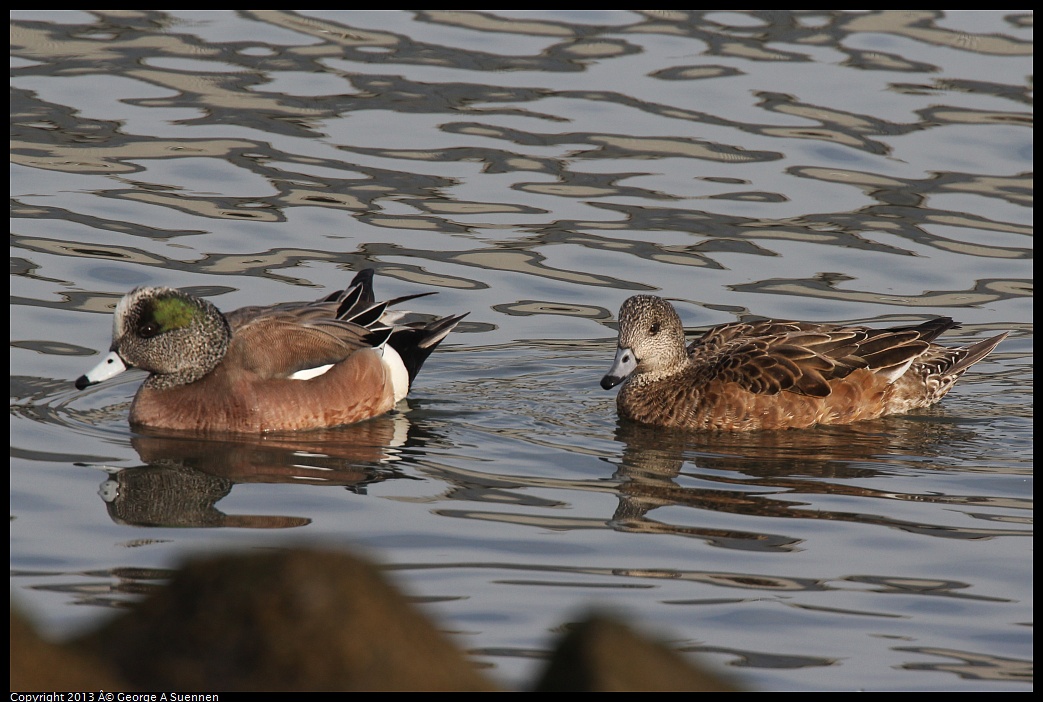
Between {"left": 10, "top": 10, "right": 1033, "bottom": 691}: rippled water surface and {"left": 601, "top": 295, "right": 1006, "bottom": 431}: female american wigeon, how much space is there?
16cm

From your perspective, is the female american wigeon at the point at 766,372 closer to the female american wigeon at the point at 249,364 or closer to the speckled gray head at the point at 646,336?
the speckled gray head at the point at 646,336

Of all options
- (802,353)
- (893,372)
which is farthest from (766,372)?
(893,372)

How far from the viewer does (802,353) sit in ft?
29.7

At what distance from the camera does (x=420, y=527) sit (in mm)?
6852

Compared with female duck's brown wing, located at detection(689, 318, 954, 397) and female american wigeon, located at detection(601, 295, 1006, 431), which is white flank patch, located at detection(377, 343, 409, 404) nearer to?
female american wigeon, located at detection(601, 295, 1006, 431)

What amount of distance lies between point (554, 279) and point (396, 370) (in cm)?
211

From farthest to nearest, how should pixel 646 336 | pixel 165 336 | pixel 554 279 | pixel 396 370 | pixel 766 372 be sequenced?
1. pixel 554 279
2. pixel 396 370
3. pixel 646 336
4. pixel 766 372
5. pixel 165 336

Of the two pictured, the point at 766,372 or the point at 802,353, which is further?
the point at 802,353

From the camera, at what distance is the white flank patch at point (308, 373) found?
880 centimetres

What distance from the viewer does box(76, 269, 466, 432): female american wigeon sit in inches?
336

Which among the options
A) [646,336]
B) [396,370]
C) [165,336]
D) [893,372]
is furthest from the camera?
[396,370]

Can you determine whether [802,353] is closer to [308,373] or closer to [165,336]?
[308,373]
